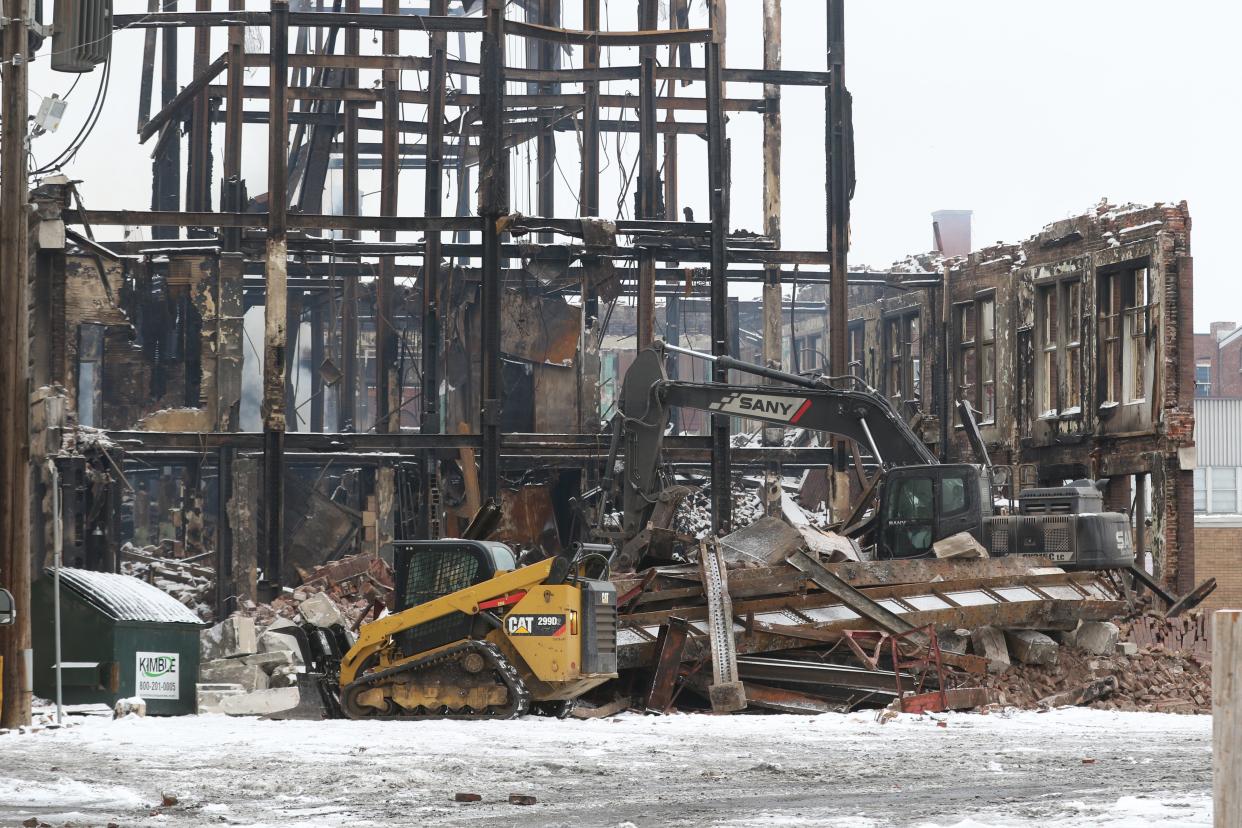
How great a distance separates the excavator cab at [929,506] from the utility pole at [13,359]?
11821mm

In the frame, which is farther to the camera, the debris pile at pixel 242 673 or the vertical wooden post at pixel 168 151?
the vertical wooden post at pixel 168 151

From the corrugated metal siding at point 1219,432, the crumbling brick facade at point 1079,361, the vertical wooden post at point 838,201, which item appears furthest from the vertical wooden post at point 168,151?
the corrugated metal siding at point 1219,432

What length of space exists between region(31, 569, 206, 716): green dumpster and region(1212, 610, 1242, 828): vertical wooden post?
12442 mm

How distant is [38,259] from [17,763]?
14258 mm

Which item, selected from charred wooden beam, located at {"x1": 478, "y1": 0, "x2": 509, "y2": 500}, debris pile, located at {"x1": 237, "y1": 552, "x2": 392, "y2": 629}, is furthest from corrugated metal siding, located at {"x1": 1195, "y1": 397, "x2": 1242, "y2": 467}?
charred wooden beam, located at {"x1": 478, "y1": 0, "x2": 509, "y2": 500}

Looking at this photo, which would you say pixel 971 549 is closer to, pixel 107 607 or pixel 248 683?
pixel 248 683

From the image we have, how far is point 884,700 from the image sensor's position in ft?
56.9

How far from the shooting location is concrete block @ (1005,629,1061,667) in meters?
19.6

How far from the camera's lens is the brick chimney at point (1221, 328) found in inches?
2562

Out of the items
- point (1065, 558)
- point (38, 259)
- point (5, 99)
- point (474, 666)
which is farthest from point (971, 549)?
point (38, 259)

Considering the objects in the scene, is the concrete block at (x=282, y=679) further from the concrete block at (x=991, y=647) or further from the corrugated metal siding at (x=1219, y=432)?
the corrugated metal siding at (x=1219, y=432)

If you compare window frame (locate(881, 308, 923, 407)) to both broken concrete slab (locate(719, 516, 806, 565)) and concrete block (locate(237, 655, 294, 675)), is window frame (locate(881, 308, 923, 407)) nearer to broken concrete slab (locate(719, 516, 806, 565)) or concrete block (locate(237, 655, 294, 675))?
broken concrete slab (locate(719, 516, 806, 565))

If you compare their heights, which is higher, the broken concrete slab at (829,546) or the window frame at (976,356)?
the window frame at (976,356)

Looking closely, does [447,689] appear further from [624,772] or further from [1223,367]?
[1223,367]
